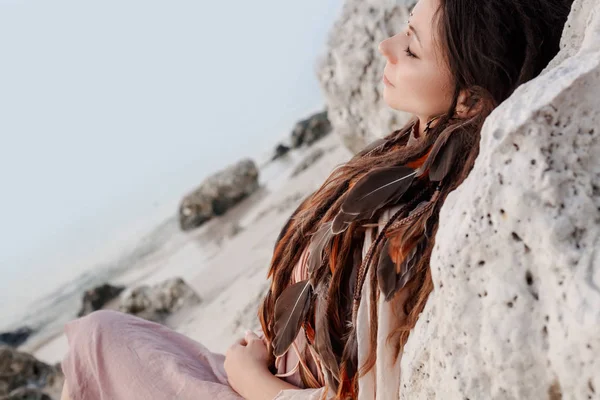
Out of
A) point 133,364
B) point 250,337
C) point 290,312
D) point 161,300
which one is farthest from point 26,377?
point 290,312

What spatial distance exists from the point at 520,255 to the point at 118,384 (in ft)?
3.34

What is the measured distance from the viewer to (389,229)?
1.00 m

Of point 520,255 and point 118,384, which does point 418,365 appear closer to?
point 520,255

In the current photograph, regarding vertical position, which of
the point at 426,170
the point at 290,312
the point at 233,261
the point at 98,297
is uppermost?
the point at 426,170

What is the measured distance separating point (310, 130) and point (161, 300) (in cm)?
269

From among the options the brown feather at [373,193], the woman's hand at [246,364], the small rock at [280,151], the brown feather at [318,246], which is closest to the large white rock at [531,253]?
the brown feather at [373,193]

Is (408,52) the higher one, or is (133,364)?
(408,52)

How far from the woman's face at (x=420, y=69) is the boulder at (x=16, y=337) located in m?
3.63

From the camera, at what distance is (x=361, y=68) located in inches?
105

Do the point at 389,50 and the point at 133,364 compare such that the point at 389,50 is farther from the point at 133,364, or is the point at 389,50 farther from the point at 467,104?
the point at 133,364

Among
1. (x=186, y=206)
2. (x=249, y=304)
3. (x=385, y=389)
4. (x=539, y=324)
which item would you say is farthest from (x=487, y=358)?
(x=186, y=206)

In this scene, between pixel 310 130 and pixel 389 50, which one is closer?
pixel 389 50

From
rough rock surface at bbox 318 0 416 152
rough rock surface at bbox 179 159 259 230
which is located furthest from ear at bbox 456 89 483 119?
rough rock surface at bbox 179 159 259 230

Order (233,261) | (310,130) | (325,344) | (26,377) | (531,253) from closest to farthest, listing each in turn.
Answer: (531,253) < (325,344) < (26,377) < (233,261) < (310,130)
